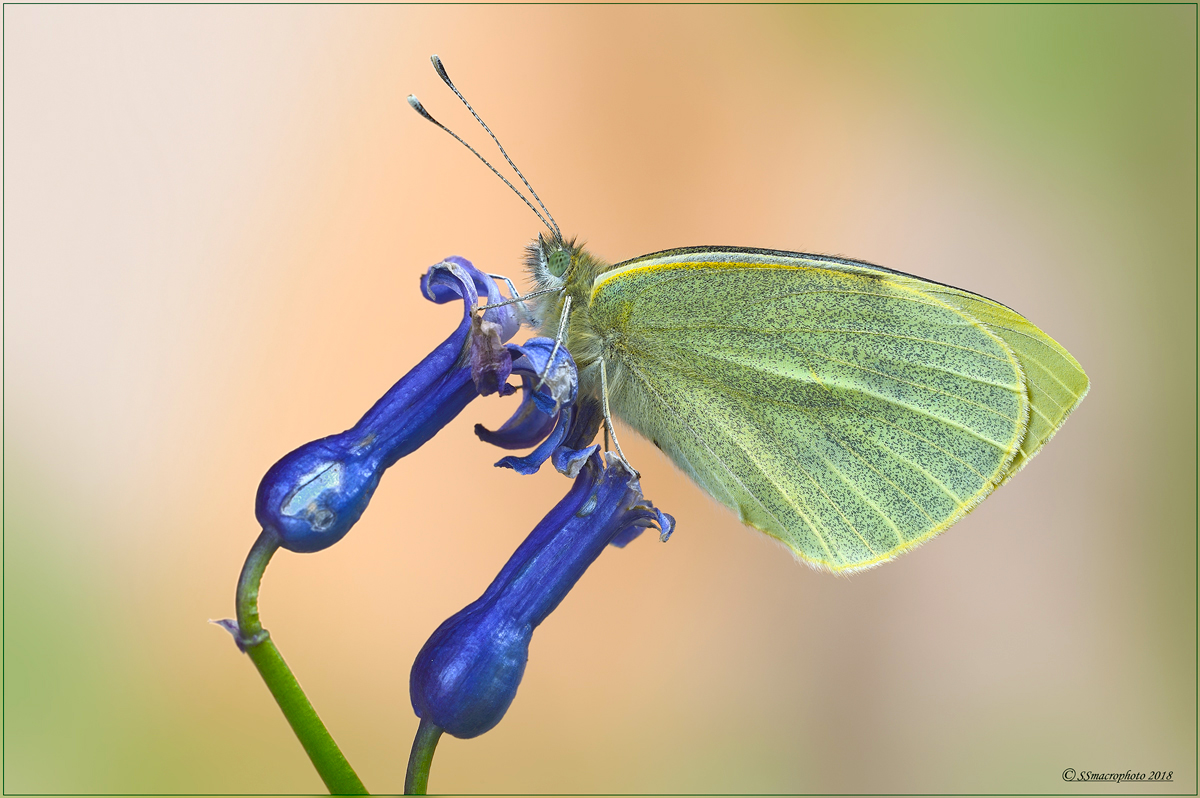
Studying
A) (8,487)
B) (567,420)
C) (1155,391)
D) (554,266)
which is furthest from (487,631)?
(1155,391)

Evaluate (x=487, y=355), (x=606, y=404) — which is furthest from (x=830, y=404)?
(x=487, y=355)

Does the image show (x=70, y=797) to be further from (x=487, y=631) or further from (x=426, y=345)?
(x=487, y=631)

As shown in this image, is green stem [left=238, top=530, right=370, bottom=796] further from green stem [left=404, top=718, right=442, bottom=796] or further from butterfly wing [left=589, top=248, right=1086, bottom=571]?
butterfly wing [left=589, top=248, right=1086, bottom=571]

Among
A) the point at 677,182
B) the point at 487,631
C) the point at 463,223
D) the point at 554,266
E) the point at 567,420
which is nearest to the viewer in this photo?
the point at 487,631

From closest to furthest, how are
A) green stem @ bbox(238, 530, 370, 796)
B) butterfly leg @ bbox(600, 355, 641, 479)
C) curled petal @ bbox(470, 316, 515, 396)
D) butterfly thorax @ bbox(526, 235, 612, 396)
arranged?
green stem @ bbox(238, 530, 370, 796) → curled petal @ bbox(470, 316, 515, 396) → butterfly leg @ bbox(600, 355, 641, 479) → butterfly thorax @ bbox(526, 235, 612, 396)

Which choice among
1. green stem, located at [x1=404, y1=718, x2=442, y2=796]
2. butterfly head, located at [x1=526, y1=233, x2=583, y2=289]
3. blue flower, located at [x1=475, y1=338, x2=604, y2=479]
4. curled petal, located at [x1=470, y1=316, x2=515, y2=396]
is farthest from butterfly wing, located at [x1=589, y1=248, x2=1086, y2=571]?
Answer: green stem, located at [x1=404, y1=718, x2=442, y2=796]

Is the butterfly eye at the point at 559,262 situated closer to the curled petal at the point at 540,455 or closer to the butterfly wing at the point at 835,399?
the butterfly wing at the point at 835,399

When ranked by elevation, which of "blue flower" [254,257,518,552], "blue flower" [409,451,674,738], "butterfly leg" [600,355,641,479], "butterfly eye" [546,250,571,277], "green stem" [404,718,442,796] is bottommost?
"green stem" [404,718,442,796]

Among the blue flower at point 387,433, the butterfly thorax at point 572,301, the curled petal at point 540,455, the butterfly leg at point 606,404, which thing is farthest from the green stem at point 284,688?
the butterfly thorax at point 572,301
